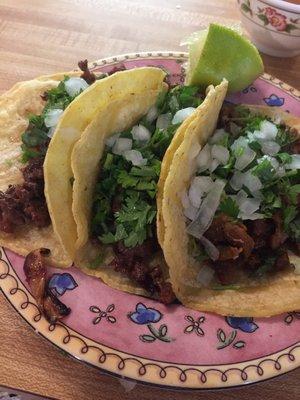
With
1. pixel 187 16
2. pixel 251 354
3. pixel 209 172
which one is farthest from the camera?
pixel 187 16

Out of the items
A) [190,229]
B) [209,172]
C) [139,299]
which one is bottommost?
[139,299]

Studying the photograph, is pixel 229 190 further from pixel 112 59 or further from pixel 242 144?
pixel 112 59

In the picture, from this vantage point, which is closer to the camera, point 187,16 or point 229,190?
point 229,190

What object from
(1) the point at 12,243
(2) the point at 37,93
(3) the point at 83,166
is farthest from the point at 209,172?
Result: (2) the point at 37,93

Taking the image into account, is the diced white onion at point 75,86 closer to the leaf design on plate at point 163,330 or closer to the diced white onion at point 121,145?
the diced white onion at point 121,145

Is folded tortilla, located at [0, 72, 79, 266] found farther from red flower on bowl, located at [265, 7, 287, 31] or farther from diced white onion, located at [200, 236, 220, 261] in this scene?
red flower on bowl, located at [265, 7, 287, 31]

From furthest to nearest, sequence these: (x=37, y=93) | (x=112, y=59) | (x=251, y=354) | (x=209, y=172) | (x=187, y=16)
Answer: (x=187, y=16), (x=112, y=59), (x=37, y=93), (x=209, y=172), (x=251, y=354)

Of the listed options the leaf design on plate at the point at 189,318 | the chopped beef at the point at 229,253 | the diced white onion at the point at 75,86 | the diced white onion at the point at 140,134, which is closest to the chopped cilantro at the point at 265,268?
the chopped beef at the point at 229,253
